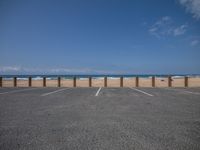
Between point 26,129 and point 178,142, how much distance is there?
348cm

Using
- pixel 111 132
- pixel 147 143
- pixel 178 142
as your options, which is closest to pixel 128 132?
pixel 111 132

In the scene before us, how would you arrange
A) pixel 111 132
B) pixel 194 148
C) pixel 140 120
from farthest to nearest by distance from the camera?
pixel 140 120
pixel 111 132
pixel 194 148

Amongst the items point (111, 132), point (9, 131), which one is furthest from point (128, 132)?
point (9, 131)

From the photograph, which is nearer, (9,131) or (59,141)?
(59,141)

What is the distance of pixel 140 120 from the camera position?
5.71 m

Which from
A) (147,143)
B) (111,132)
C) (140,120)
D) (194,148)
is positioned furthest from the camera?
(140,120)

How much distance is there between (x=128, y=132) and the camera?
14.9ft

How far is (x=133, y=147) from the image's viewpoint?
143 inches

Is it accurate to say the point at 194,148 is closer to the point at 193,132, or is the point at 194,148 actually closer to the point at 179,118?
the point at 193,132

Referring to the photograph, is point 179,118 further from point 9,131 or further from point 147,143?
point 9,131

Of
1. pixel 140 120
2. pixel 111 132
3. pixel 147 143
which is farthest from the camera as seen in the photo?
pixel 140 120

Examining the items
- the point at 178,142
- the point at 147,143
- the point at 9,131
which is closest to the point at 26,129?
the point at 9,131

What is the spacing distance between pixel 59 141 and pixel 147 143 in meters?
1.74

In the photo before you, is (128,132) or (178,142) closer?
(178,142)
